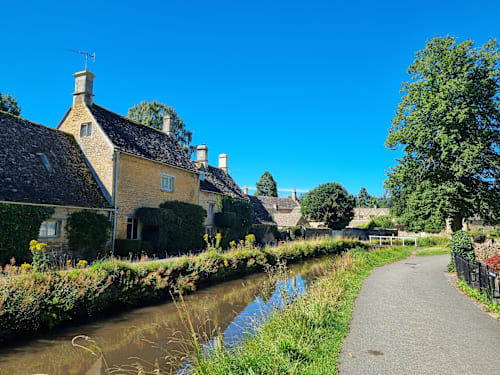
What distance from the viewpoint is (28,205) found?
14750mm

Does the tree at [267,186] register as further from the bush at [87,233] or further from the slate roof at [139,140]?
the bush at [87,233]

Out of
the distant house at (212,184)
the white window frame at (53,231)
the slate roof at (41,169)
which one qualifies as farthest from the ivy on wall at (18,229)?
the distant house at (212,184)

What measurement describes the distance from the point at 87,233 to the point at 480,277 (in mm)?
17299

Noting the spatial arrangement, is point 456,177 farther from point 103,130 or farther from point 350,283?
point 103,130

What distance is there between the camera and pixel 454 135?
17.6m

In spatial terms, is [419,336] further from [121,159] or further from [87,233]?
[121,159]

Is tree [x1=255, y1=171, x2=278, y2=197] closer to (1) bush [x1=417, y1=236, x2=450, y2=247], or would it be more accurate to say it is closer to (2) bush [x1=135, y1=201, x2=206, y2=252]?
(1) bush [x1=417, y1=236, x2=450, y2=247]

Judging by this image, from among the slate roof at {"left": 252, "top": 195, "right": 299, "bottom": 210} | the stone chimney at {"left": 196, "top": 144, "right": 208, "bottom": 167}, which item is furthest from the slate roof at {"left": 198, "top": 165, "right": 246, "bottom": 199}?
the slate roof at {"left": 252, "top": 195, "right": 299, "bottom": 210}

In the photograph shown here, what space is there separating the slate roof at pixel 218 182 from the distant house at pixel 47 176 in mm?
11119

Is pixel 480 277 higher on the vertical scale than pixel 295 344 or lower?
higher

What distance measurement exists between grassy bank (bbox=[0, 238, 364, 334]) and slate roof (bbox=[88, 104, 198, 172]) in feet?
32.1

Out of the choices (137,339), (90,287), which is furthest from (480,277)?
(90,287)

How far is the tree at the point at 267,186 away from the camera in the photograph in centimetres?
7950

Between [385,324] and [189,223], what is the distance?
1823 cm
